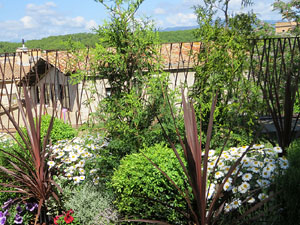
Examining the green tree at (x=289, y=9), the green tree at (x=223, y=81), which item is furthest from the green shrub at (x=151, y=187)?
the green tree at (x=289, y=9)

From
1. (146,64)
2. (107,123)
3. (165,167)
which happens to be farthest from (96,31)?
(165,167)

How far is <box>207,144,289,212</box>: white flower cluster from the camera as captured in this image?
2.14 metres

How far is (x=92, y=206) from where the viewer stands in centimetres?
257

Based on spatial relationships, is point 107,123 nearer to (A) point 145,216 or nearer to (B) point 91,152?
(B) point 91,152

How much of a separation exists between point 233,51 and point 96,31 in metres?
1.33

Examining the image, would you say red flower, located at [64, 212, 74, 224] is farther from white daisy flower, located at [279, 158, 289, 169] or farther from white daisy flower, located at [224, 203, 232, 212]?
Result: white daisy flower, located at [279, 158, 289, 169]

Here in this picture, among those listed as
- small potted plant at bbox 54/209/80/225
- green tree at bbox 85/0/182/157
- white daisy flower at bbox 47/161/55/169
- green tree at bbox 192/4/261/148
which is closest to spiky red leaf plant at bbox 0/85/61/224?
white daisy flower at bbox 47/161/55/169

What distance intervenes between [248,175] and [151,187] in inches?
27.6

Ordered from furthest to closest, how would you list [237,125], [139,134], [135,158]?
1. [237,125]
2. [139,134]
3. [135,158]

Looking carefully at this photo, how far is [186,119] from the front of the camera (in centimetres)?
187

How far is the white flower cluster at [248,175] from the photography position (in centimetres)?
214

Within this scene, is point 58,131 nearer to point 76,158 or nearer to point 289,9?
point 76,158

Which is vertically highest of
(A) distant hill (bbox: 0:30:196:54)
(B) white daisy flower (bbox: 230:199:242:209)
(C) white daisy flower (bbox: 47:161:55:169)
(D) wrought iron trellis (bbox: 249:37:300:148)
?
(A) distant hill (bbox: 0:30:196:54)

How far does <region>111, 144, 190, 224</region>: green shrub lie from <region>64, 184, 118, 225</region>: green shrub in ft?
0.61
